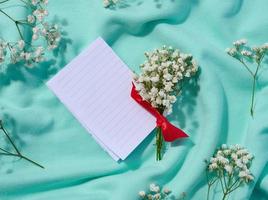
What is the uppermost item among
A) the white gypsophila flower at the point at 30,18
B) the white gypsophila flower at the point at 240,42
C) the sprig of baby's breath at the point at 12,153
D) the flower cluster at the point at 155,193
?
the white gypsophila flower at the point at 30,18

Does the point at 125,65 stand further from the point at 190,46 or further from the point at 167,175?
the point at 167,175

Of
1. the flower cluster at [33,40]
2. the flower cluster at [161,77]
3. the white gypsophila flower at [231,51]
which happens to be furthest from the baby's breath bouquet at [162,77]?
the flower cluster at [33,40]

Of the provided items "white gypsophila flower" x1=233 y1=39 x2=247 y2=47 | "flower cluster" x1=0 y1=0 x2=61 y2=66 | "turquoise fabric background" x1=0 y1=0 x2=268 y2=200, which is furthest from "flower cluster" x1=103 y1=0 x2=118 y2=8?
"white gypsophila flower" x1=233 y1=39 x2=247 y2=47

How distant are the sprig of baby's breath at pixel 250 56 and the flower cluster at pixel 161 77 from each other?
0.16 meters

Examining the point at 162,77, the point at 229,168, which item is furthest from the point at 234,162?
the point at 162,77

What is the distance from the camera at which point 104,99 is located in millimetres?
1544

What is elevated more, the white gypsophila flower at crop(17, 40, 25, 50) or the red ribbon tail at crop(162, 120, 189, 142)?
the white gypsophila flower at crop(17, 40, 25, 50)

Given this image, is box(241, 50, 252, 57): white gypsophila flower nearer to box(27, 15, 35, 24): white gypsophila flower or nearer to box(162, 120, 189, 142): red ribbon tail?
box(162, 120, 189, 142): red ribbon tail

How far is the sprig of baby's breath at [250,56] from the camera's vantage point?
1.50 m

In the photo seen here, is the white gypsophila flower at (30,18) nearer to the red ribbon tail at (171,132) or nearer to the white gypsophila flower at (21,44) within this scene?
the white gypsophila flower at (21,44)

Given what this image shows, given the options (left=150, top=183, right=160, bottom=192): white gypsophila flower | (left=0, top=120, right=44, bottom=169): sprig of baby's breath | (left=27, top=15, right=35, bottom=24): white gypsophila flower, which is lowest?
(left=150, top=183, right=160, bottom=192): white gypsophila flower

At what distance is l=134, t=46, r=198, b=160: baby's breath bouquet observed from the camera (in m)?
1.41

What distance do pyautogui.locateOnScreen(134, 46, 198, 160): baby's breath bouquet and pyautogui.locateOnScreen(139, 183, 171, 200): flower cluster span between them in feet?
0.68

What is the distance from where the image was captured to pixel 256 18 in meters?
1.58
